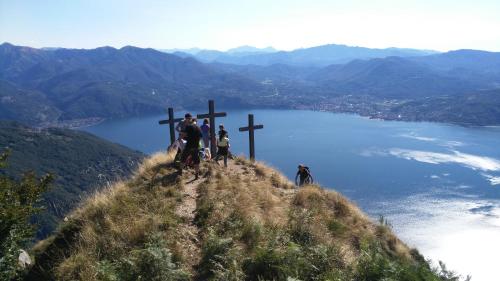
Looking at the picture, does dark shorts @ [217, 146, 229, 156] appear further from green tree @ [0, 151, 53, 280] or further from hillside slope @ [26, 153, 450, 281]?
green tree @ [0, 151, 53, 280]

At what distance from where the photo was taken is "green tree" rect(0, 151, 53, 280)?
7.98 metres

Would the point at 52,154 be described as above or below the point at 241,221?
below

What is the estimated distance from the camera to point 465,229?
72.6 meters

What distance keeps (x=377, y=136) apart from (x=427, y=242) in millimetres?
113107

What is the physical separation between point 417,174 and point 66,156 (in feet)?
410

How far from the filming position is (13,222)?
8.58 metres

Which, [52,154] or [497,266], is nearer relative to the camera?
[497,266]

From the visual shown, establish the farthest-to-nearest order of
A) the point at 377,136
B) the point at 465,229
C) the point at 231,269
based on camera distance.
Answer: the point at 377,136 < the point at 465,229 < the point at 231,269

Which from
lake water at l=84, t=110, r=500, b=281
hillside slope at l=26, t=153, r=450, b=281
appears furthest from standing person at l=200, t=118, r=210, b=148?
lake water at l=84, t=110, r=500, b=281

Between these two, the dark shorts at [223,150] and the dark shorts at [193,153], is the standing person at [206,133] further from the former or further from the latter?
the dark shorts at [193,153]

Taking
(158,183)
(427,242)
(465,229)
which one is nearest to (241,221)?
(158,183)

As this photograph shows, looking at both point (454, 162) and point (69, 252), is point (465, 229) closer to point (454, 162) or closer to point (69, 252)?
point (454, 162)

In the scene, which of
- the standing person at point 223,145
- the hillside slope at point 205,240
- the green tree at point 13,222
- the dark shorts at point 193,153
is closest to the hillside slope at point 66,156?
the standing person at point 223,145

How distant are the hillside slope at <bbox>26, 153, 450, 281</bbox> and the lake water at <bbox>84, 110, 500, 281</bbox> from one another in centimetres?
4033
